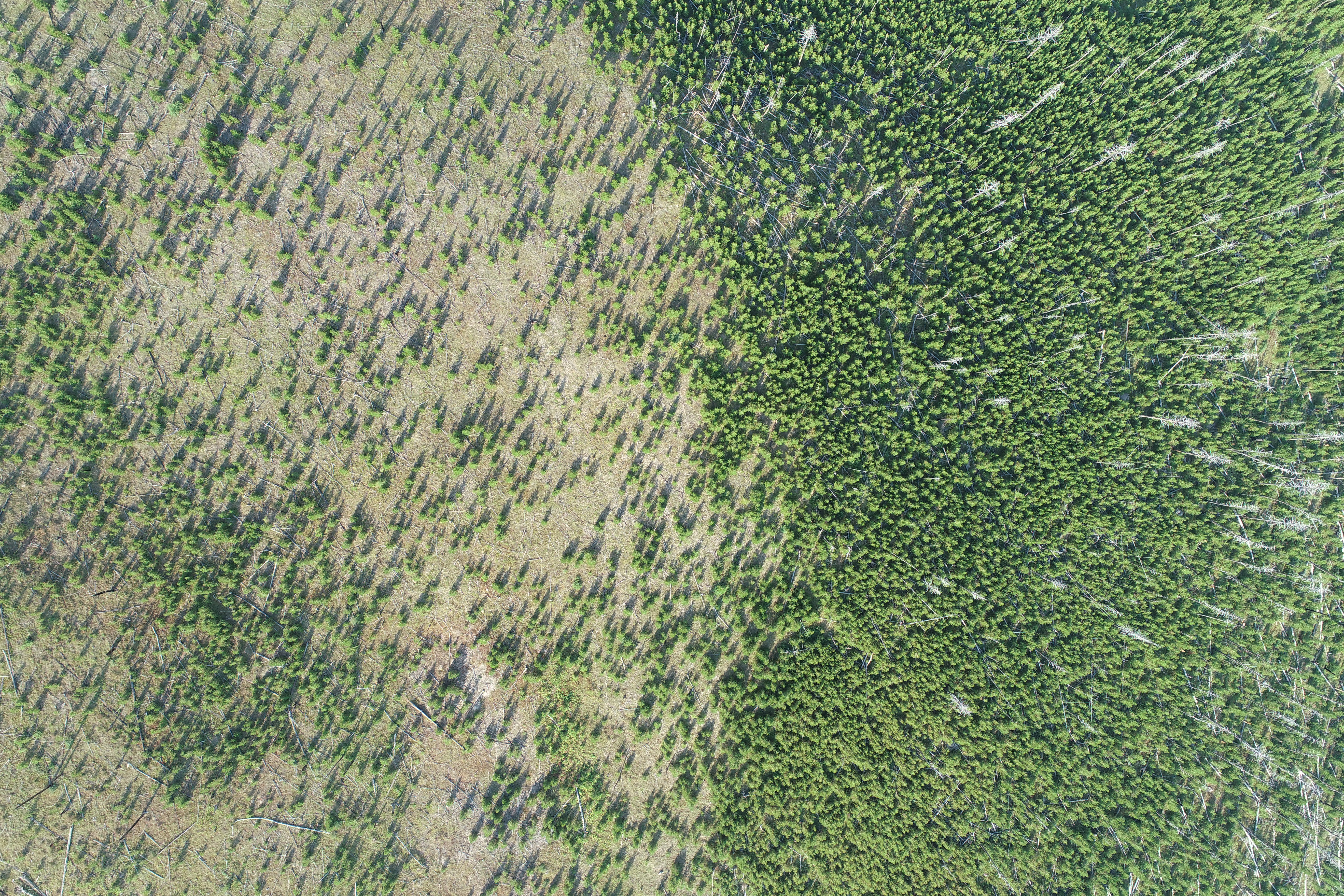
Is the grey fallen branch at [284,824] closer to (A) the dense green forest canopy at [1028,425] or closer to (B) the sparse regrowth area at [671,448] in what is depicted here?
(B) the sparse regrowth area at [671,448]

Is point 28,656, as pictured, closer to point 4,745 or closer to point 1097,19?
point 4,745

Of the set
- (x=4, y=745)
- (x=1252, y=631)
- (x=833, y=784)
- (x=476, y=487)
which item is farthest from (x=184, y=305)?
(x=1252, y=631)

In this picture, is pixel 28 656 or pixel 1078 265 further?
pixel 1078 265

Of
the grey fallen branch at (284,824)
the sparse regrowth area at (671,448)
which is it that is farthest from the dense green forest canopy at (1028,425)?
the grey fallen branch at (284,824)

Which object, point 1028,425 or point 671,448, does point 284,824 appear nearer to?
point 671,448

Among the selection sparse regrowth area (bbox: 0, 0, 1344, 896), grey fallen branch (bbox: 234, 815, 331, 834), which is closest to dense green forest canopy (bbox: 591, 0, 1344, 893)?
sparse regrowth area (bbox: 0, 0, 1344, 896)

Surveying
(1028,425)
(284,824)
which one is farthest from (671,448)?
(284,824)

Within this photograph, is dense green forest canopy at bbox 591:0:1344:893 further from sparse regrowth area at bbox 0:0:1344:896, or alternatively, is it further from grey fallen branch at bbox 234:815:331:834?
grey fallen branch at bbox 234:815:331:834
